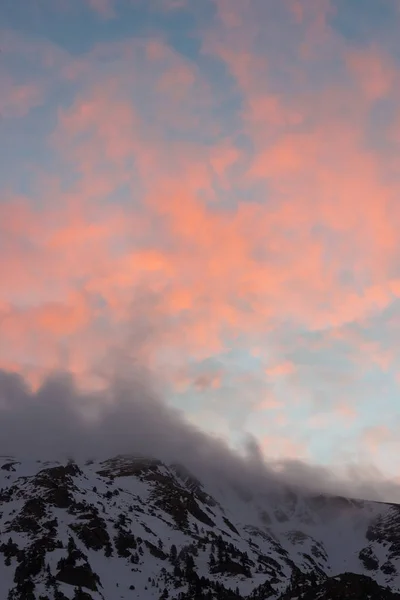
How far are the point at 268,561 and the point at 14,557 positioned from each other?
10148 centimetres

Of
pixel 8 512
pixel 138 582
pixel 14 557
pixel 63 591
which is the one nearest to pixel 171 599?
pixel 138 582

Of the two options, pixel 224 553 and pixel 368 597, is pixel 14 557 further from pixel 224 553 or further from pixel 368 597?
pixel 368 597

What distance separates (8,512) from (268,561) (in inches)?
3683

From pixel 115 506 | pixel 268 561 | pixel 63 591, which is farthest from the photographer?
pixel 268 561

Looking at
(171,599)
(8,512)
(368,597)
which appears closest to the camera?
(368,597)

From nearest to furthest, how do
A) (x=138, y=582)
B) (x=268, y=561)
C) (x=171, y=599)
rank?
(x=171, y=599), (x=138, y=582), (x=268, y=561)

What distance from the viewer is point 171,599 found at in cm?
11675

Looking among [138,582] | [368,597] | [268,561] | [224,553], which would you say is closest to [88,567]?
[138,582]

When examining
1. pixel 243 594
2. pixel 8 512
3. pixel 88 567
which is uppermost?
pixel 8 512

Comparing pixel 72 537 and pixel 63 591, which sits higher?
pixel 72 537

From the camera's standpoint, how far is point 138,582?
127 m

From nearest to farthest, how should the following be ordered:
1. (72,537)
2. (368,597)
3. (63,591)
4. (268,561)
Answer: (368,597) < (63,591) < (72,537) < (268,561)

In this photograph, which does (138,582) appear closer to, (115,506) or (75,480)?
(115,506)

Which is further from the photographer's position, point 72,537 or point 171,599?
point 72,537
